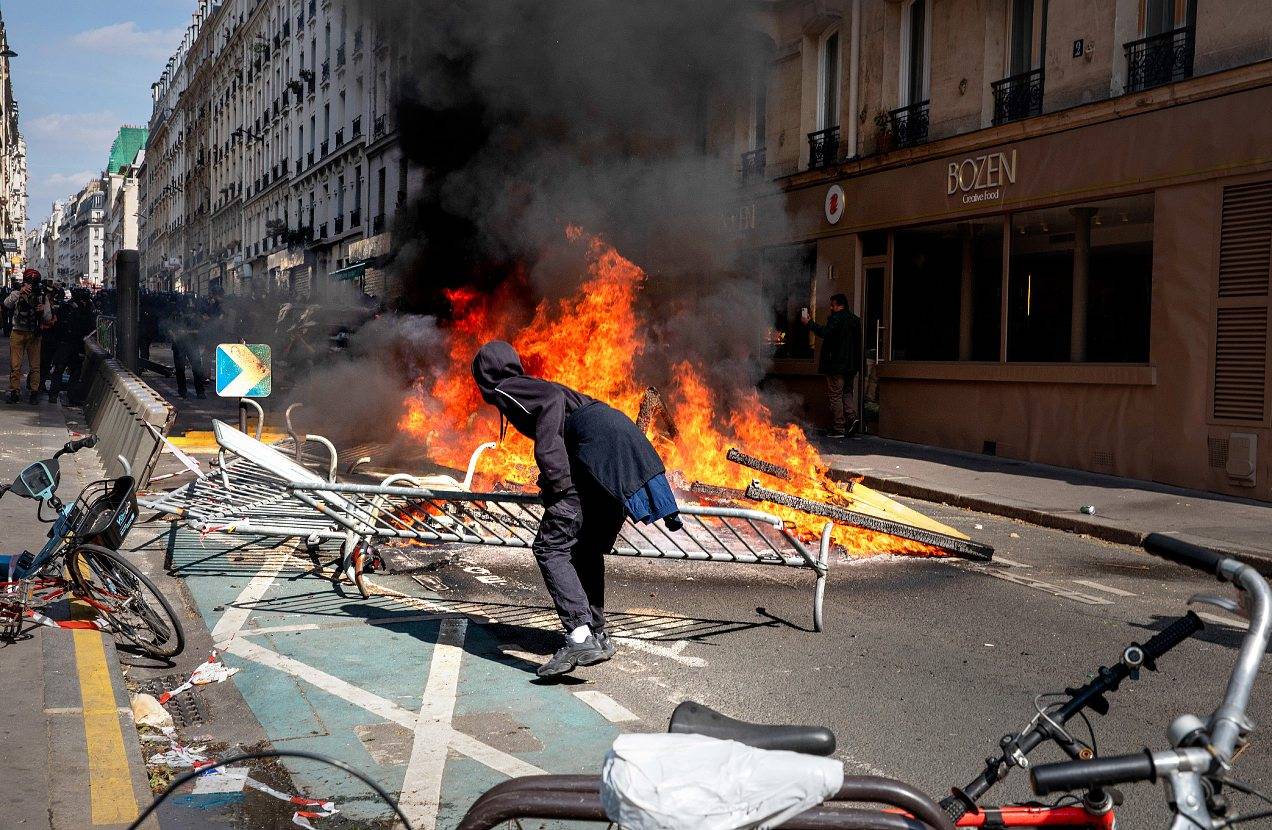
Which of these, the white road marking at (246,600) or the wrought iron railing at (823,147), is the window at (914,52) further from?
the white road marking at (246,600)

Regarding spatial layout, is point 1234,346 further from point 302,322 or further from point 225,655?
point 302,322

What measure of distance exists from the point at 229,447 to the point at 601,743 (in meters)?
3.13

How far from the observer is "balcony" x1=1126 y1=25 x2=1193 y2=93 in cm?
1163

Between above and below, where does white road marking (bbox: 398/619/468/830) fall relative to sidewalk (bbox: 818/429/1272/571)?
below

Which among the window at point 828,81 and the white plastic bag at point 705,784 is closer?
the white plastic bag at point 705,784

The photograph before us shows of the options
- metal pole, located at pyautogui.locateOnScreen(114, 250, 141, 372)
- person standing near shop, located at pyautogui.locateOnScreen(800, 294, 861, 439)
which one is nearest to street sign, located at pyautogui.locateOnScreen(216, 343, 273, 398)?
metal pole, located at pyautogui.locateOnScreen(114, 250, 141, 372)

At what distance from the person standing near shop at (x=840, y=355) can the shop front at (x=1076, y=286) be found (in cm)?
55

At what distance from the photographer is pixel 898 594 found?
22.6 feet

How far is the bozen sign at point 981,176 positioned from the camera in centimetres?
1397

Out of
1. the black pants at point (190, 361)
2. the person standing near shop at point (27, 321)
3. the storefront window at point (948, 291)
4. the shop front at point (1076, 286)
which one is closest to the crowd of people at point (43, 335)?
the person standing near shop at point (27, 321)

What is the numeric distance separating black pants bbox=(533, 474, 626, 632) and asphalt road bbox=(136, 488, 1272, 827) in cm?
32

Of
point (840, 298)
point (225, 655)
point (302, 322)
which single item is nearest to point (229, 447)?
point (225, 655)

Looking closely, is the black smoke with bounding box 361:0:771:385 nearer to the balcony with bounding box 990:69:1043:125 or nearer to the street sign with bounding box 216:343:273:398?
the balcony with bounding box 990:69:1043:125

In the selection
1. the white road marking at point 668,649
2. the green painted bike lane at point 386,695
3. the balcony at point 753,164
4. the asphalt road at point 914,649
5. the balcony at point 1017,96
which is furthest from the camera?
the balcony at point 753,164
